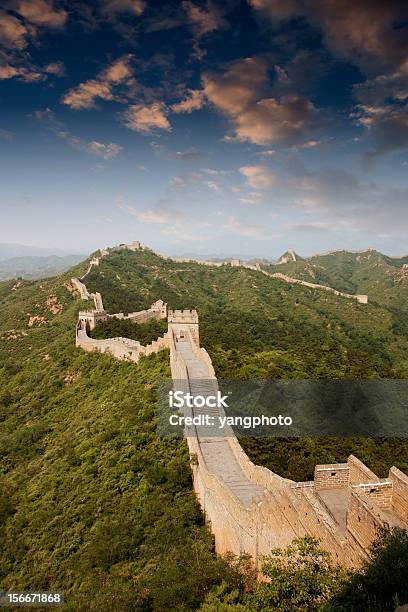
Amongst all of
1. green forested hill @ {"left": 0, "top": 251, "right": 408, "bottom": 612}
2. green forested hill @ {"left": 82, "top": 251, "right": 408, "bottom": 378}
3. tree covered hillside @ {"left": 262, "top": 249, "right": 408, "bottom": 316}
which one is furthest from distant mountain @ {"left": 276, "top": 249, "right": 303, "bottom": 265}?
green forested hill @ {"left": 0, "top": 251, "right": 408, "bottom": 612}

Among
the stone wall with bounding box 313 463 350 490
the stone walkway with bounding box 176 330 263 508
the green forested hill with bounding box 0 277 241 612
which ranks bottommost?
the green forested hill with bounding box 0 277 241 612

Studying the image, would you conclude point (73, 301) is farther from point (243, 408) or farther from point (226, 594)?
point (226, 594)

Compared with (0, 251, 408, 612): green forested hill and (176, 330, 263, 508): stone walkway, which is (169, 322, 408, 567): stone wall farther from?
(0, 251, 408, 612): green forested hill

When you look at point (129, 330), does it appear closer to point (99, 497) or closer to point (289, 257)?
point (99, 497)

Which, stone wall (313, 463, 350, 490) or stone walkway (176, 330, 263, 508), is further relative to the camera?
stone walkway (176, 330, 263, 508)

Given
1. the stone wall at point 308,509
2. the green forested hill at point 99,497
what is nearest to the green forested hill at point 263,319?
the green forested hill at point 99,497

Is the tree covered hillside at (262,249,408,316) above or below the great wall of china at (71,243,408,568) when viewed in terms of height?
above

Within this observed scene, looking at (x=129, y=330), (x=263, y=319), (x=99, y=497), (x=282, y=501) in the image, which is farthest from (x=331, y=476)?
(x=263, y=319)

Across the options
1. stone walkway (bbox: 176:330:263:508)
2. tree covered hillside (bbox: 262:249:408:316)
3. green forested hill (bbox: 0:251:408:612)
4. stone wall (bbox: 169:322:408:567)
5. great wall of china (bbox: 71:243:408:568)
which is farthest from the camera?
tree covered hillside (bbox: 262:249:408:316)

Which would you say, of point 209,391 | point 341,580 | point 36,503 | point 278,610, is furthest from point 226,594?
point 36,503
